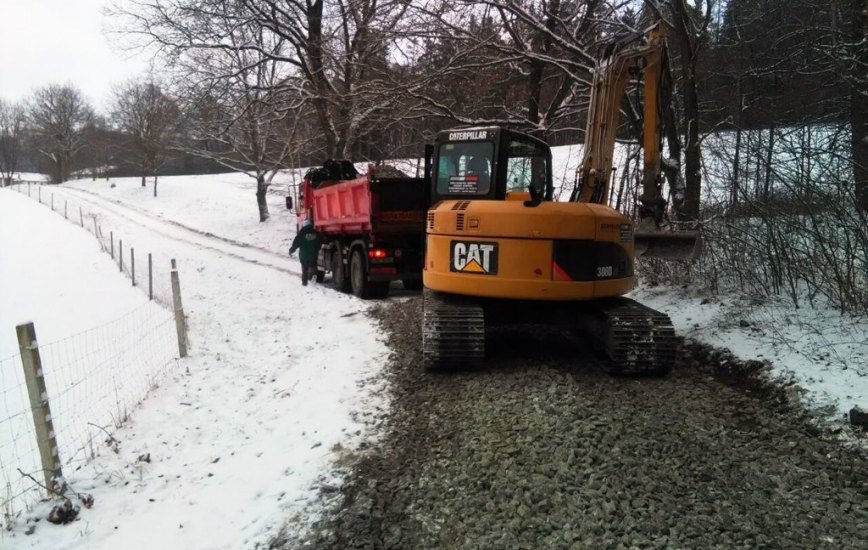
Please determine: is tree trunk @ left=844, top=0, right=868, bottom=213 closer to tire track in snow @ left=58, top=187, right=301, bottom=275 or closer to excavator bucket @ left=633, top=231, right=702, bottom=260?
excavator bucket @ left=633, top=231, right=702, bottom=260

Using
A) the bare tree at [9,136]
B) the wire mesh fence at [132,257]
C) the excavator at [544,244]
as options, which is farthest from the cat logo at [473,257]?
the bare tree at [9,136]

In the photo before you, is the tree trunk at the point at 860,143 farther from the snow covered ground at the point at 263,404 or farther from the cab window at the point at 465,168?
the cab window at the point at 465,168

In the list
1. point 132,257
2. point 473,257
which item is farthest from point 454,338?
point 132,257

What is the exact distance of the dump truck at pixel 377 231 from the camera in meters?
10.8

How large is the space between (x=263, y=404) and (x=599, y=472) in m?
3.54

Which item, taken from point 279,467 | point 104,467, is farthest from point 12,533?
point 279,467

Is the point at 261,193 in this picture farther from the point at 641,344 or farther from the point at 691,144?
the point at 641,344

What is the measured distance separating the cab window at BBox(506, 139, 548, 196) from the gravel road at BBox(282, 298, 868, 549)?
2.40 m

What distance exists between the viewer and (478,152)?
6453 mm

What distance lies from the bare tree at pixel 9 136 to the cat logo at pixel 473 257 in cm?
7414

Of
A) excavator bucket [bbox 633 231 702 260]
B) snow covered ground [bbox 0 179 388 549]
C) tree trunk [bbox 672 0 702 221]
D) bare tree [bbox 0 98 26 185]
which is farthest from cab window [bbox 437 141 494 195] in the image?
bare tree [bbox 0 98 26 185]

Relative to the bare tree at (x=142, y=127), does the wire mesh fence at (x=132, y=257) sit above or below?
below

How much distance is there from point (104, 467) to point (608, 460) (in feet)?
12.7

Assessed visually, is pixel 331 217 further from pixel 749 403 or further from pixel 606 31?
pixel 749 403
